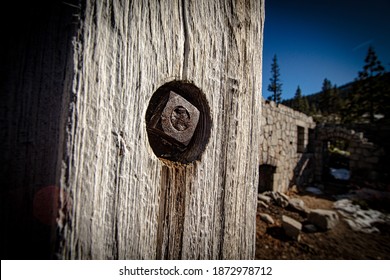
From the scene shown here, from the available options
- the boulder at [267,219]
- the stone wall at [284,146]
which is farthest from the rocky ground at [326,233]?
the stone wall at [284,146]

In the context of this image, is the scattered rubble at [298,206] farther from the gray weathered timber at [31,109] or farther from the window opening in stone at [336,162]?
the gray weathered timber at [31,109]

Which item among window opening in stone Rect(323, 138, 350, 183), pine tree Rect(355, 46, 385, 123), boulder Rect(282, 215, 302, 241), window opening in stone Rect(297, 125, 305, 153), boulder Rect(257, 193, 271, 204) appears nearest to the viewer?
boulder Rect(282, 215, 302, 241)

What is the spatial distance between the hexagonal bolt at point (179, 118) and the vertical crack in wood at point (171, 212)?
62 millimetres

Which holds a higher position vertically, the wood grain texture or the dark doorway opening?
the wood grain texture

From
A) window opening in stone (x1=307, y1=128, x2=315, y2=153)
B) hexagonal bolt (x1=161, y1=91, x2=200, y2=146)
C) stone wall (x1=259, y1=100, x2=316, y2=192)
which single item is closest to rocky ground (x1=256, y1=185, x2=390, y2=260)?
stone wall (x1=259, y1=100, x2=316, y2=192)

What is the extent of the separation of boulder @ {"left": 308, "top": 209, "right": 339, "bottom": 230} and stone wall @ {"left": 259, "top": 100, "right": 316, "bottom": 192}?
2.01 meters

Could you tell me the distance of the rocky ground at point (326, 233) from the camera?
12.5 ft

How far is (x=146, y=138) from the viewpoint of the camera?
0.30 meters

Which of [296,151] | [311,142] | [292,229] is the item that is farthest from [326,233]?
[311,142]

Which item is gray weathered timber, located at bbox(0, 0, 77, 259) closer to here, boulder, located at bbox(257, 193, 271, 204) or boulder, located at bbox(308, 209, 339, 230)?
boulder, located at bbox(308, 209, 339, 230)

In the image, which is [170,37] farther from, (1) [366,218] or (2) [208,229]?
(1) [366,218]

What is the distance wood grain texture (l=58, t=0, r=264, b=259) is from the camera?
0.86ft

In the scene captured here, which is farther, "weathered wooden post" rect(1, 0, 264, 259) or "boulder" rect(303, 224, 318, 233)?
"boulder" rect(303, 224, 318, 233)
